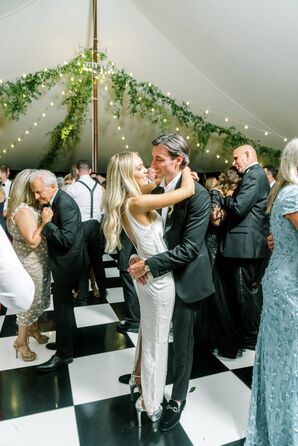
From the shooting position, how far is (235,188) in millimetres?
2453

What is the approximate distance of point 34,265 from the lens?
7.20 feet

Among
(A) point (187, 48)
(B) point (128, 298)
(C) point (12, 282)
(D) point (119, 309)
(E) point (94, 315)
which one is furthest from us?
(A) point (187, 48)

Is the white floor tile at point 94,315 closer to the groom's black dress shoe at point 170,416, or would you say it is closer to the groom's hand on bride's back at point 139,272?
the groom's black dress shoe at point 170,416

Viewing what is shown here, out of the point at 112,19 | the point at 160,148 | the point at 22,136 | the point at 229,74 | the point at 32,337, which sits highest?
the point at 112,19

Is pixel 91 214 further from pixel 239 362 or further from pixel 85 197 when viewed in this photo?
pixel 239 362

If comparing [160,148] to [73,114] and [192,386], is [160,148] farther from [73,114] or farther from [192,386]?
[73,114]

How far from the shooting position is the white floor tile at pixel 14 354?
7.29 ft

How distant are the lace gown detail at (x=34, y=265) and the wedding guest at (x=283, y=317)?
1.46 metres

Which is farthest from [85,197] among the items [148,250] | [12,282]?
[12,282]

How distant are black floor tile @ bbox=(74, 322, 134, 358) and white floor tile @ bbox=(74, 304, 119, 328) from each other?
0.28 feet

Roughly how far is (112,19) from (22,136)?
2305mm

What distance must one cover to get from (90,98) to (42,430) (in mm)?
4342

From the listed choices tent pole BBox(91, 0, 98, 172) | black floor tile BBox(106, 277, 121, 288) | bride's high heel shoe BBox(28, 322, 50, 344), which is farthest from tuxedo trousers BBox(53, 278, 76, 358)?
tent pole BBox(91, 0, 98, 172)

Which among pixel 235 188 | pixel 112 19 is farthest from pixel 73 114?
pixel 235 188
